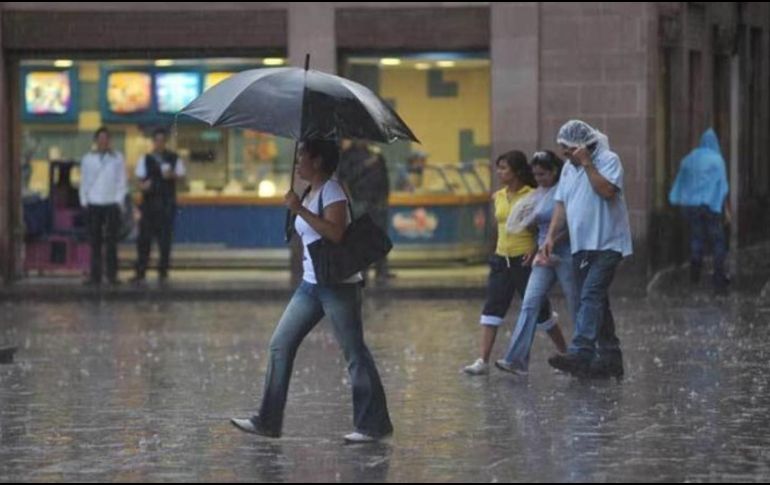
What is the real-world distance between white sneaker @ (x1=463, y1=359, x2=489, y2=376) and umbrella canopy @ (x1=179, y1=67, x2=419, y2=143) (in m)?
3.90

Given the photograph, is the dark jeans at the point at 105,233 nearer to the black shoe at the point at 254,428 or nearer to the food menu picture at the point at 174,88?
the food menu picture at the point at 174,88

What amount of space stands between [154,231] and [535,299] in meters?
11.3

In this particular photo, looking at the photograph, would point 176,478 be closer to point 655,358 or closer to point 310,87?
point 310,87

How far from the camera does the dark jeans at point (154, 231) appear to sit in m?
25.4

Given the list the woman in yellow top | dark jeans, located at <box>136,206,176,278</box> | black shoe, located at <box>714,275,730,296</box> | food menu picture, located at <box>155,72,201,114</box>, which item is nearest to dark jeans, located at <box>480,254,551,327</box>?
the woman in yellow top

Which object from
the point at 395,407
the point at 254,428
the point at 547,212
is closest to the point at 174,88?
the point at 547,212

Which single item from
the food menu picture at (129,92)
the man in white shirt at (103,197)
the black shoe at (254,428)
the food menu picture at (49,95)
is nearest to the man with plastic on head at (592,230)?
the black shoe at (254,428)

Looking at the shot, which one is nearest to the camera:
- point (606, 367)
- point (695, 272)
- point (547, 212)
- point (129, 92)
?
point (606, 367)

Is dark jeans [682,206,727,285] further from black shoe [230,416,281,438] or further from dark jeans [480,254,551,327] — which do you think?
black shoe [230,416,281,438]

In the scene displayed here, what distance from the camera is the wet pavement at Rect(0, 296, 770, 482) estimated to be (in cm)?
1066

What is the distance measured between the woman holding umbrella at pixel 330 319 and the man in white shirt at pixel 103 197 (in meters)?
13.7

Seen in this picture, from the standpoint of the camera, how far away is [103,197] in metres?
24.9

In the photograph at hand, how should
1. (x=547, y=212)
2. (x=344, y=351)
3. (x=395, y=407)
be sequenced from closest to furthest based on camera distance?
(x=344, y=351) < (x=395, y=407) < (x=547, y=212)

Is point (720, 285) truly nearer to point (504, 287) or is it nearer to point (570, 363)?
point (504, 287)
